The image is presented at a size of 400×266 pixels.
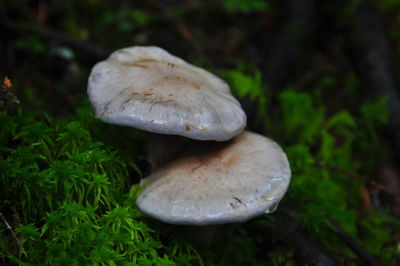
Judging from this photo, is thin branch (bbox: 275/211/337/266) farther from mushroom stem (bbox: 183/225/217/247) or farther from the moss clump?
the moss clump

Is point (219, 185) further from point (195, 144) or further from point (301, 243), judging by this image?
point (301, 243)

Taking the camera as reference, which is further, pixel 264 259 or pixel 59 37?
pixel 59 37

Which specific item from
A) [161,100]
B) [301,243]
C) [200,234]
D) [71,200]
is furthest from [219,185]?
[301,243]

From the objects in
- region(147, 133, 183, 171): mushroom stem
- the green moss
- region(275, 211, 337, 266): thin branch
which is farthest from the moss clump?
region(275, 211, 337, 266): thin branch

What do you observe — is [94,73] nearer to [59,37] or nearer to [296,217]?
[296,217]

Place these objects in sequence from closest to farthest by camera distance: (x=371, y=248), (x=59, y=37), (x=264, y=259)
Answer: (x=264, y=259), (x=371, y=248), (x=59, y=37)

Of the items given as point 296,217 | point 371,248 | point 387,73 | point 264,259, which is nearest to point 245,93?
point 296,217
